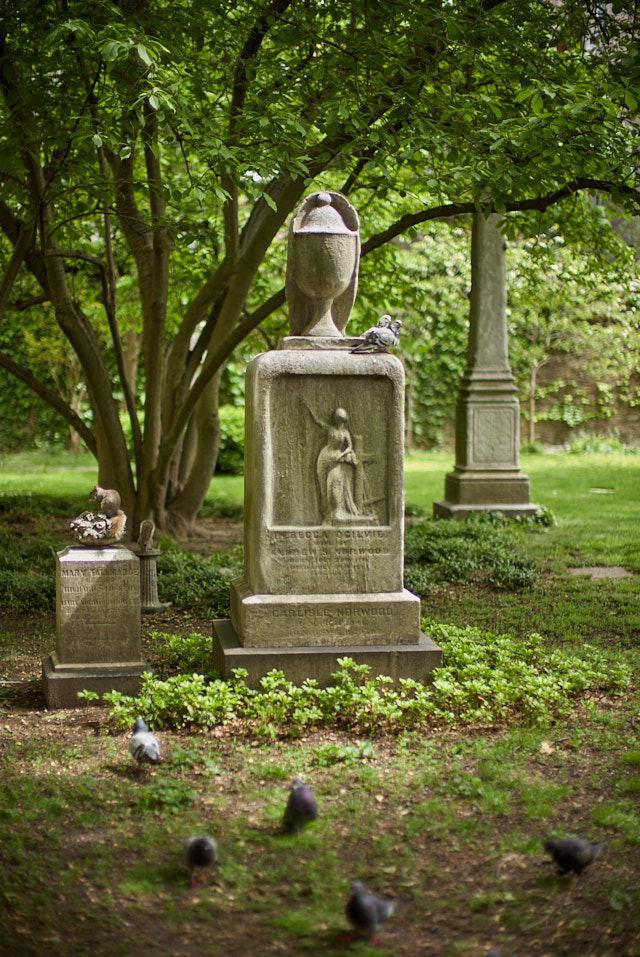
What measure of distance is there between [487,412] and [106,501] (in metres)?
Result: 7.57

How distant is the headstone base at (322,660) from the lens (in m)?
5.55

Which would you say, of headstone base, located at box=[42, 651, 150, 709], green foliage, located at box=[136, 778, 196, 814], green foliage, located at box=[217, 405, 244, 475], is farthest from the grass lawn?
green foliage, located at box=[217, 405, 244, 475]

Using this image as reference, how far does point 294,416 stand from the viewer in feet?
18.9

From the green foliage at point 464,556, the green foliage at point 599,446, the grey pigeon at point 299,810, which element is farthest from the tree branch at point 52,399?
the green foliage at point 599,446

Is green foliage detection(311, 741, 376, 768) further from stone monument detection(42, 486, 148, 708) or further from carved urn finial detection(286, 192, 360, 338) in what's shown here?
carved urn finial detection(286, 192, 360, 338)

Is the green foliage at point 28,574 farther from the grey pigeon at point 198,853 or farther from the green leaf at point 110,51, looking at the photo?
the grey pigeon at point 198,853

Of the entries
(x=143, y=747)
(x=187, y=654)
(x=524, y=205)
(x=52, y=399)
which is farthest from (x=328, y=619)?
(x=52, y=399)

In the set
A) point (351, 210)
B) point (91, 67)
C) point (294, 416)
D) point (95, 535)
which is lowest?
point (95, 535)

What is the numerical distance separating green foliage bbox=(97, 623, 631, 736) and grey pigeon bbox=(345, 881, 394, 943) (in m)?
1.56

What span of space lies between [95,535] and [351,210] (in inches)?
100

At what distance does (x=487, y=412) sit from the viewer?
12594 millimetres

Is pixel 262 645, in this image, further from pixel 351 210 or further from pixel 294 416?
pixel 351 210

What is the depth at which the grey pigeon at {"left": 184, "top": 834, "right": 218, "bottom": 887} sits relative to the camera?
3.53 meters

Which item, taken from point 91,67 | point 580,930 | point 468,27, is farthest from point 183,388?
point 580,930
